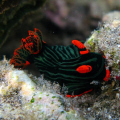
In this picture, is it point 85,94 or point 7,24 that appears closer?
point 85,94

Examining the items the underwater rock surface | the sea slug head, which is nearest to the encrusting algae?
the underwater rock surface

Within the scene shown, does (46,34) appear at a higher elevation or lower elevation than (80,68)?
higher

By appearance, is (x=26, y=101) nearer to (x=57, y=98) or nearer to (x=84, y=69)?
(x=57, y=98)

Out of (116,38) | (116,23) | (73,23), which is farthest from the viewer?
(73,23)

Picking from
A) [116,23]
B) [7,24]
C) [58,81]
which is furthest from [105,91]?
[7,24]

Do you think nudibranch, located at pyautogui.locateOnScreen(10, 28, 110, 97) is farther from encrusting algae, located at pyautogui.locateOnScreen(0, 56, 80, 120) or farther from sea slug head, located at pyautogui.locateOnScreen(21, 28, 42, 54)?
encrusting algae, located at pyautogui.locateOnScreen(0, 56, 80, 120)

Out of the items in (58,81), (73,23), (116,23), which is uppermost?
(73,23)

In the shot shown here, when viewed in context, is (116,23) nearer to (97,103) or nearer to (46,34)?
(97,103)

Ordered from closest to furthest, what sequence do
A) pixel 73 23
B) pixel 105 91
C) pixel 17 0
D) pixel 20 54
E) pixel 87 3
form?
1. pixel 105 91
2. pixel 17 0
3. pixel 20 54
4. pixel 73 23
5. pixel 87 3
